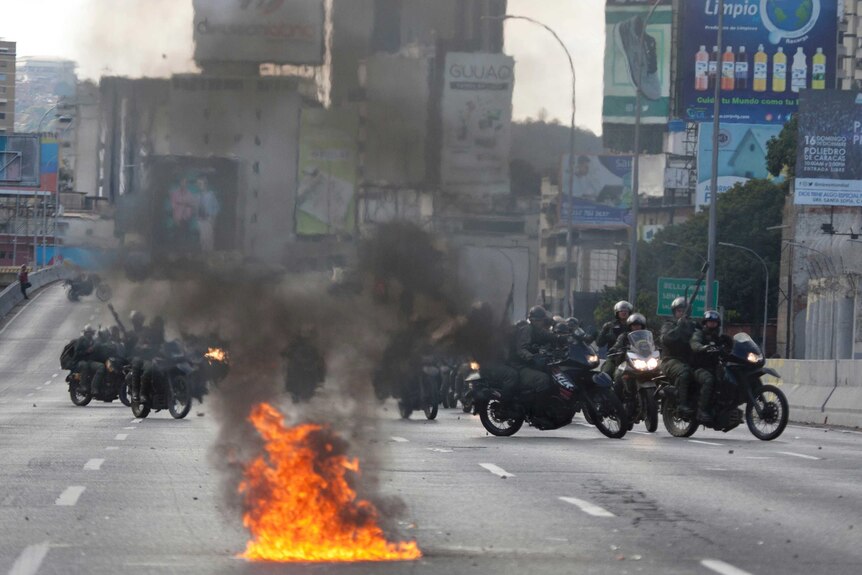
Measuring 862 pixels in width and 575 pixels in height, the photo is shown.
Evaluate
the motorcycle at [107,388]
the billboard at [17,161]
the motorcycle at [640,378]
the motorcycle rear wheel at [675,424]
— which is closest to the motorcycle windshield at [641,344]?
the motorcycle at [640,378]

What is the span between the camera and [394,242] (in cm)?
1335

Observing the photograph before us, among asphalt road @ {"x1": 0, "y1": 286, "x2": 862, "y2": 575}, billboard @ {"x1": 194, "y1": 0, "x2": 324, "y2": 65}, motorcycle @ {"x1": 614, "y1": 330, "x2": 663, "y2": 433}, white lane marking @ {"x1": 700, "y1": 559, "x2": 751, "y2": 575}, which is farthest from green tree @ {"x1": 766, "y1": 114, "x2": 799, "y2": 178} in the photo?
white lane marking @ {"x1": 700, "y1": 559, "x2": 751, "y2": 575}

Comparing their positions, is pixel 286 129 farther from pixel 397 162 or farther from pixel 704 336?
pixel 704 336

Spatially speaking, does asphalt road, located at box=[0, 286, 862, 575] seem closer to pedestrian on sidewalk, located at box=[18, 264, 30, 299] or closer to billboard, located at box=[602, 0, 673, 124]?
billboard, located at box=[602, 0, 673, 124]

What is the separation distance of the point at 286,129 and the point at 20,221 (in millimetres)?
155067

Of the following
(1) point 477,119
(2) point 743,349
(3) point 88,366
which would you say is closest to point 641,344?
(2) point 743,349

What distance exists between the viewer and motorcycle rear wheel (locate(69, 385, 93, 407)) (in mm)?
35741

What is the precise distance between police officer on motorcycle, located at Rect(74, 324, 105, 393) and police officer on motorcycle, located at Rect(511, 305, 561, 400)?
1438cm

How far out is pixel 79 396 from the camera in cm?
3603

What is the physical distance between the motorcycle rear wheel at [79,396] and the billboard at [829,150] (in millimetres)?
33806

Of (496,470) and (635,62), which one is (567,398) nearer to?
(496,470)

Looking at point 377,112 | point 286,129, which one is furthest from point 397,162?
point 286,129

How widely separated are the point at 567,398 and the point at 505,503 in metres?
8.48

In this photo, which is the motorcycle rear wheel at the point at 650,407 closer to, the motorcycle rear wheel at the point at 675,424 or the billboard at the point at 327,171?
the motorcycle rear wheel at the point at 675,424
